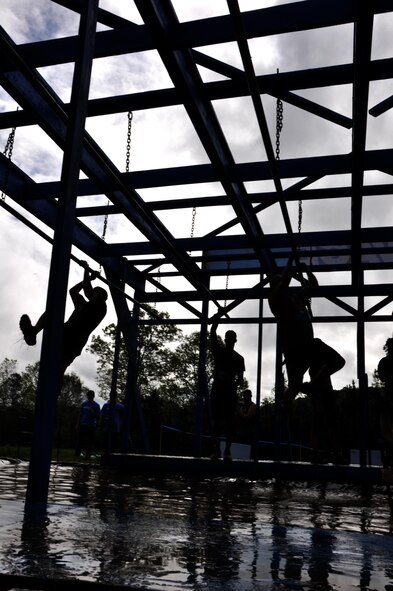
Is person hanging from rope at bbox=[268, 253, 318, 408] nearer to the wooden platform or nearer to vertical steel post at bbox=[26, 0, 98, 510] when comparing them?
the wooden platform

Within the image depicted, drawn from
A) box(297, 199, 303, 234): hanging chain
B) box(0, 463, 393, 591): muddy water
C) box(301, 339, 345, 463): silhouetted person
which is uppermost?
box(297, 199, 303, 234): hanging chain

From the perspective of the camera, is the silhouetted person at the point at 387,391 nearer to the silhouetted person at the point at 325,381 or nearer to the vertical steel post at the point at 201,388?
the silhouetted person at the point at 325,381

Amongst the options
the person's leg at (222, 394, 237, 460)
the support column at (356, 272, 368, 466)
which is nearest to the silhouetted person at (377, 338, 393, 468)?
the support column at (356, 272, 368, 466)

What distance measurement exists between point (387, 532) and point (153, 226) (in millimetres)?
5205

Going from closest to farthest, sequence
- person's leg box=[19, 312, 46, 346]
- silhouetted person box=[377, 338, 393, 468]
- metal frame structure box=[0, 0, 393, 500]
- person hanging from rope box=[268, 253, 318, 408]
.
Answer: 1. metal frame structure box=[0, 0, 393, 500]
2. person's leg box=[19, 312, 46, 346]
3. person hanging from rope box=[268, 253, 318, 408]
4. silhouetted person box=[377, 338, 393, 468]

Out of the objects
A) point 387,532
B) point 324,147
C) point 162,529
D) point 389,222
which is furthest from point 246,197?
point 162,529

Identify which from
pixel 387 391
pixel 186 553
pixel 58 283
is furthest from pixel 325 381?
pixel 186 553

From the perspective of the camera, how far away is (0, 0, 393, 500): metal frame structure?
10.3ft

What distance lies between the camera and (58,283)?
292 cm

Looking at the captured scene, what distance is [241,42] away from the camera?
3.83m

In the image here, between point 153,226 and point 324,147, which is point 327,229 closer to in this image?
point 324,147

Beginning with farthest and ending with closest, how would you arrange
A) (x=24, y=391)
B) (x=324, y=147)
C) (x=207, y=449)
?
→ (x=24, y=391) < (x=207, y=449) < (x=324, y=147)

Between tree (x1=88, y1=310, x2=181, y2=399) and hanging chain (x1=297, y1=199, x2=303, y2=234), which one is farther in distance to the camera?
tree (x1=88, y1=310, x2=181, y2=399)

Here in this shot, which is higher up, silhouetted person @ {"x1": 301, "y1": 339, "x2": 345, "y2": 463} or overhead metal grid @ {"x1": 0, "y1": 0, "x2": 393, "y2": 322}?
overhead metal grid @ {"x1": 0, "y1": 0, "x2": 393, "y2": 322}
